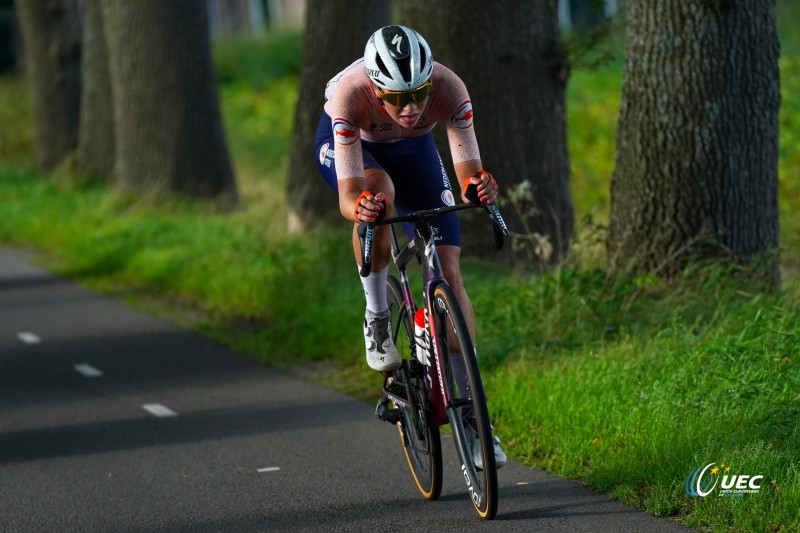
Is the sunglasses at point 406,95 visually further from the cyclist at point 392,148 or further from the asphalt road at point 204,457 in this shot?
the asphalt road at point 204,457

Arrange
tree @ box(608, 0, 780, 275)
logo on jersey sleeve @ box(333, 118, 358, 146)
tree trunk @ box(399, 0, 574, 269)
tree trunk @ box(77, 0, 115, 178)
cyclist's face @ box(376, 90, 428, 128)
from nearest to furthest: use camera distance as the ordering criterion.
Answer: cyclist's face @ box(376, 90, 428, 128) < logo on jersey sleeve @ box(333, 118, 358, 146) < tree @ box(608, 0, 780, 275) < tree trunk @ box(399, 0, 574, 269) < tree trunk @ box(77, 0, 115, 178)

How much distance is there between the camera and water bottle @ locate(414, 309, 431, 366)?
5566mm

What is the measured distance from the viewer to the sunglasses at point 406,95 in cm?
525

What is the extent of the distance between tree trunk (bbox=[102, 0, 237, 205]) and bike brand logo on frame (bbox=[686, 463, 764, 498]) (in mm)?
11283

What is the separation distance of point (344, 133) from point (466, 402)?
128 centimetres

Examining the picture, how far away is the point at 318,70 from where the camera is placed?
12.5 m

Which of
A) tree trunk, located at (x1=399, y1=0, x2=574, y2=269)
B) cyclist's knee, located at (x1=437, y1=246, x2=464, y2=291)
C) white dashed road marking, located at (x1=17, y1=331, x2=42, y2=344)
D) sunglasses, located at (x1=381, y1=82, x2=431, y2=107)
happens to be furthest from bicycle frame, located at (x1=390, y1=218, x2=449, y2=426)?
white dashed road marking, located at (x1=17, y1=331, x2=42, y2=344)

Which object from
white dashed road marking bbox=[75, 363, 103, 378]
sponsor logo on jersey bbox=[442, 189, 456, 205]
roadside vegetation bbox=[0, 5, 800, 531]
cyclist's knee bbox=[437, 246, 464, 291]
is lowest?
white dashed road marking bbox=[75, 363, 103, 378]

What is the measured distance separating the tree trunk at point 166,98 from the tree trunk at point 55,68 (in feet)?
21.1

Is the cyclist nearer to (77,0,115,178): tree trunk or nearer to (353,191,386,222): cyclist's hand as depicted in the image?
(353,191,386,222): cyclist's hand

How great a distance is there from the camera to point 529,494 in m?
5.79

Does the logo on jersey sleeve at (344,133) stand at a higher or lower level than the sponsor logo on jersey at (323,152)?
higher

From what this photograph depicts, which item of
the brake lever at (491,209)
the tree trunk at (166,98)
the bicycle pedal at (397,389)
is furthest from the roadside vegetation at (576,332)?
the brake lever at (491,209)

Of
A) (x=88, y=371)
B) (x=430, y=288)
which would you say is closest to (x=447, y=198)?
(x=430, y=288)
